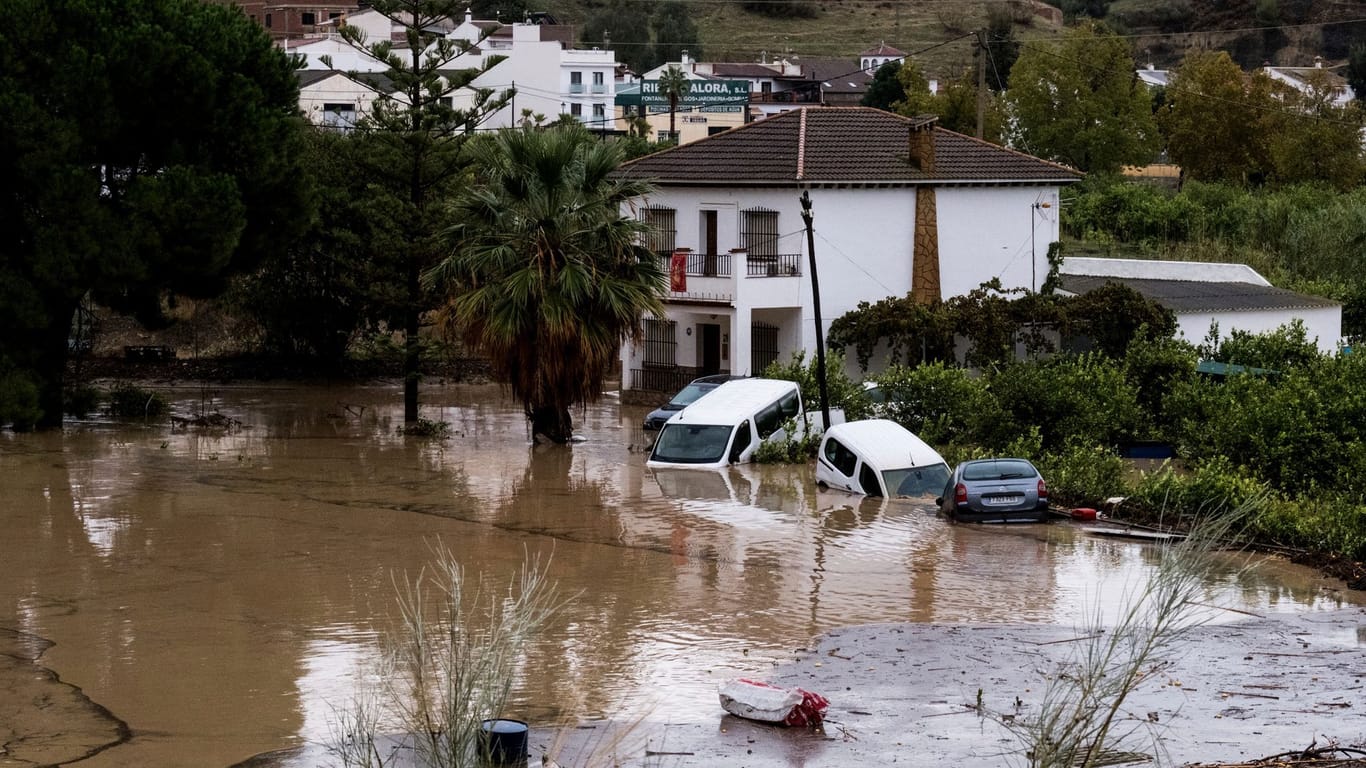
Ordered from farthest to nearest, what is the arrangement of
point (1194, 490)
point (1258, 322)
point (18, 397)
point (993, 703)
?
1. point (1258, 322)
2. point (18, 397)
3. point (1194, 490)
4. point (993, 703)

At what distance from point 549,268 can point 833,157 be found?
36.4 ft

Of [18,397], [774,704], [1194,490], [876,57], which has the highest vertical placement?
[876,57]

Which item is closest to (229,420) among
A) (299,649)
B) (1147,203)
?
(299,649)

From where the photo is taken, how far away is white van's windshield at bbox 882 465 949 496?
88.1 feet

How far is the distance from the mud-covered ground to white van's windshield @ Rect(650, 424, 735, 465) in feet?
39.9

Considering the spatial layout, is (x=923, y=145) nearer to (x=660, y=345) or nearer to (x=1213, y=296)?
(x=660, y=345)

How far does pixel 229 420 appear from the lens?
37.5 metres

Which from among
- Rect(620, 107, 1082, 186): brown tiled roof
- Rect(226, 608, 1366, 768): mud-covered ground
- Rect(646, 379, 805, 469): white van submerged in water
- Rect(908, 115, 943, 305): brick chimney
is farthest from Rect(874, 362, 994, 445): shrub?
Rect(226, 608, 1366, 768): mud-covered ground

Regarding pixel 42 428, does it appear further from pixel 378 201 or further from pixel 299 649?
pixel 299 649

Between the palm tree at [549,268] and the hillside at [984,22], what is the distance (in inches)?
3777

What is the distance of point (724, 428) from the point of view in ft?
99.7

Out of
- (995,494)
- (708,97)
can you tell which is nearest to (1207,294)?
(995,494)

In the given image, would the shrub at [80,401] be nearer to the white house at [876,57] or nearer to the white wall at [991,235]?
the white wall at [991,235]

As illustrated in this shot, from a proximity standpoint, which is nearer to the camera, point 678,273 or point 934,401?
point 934,401
